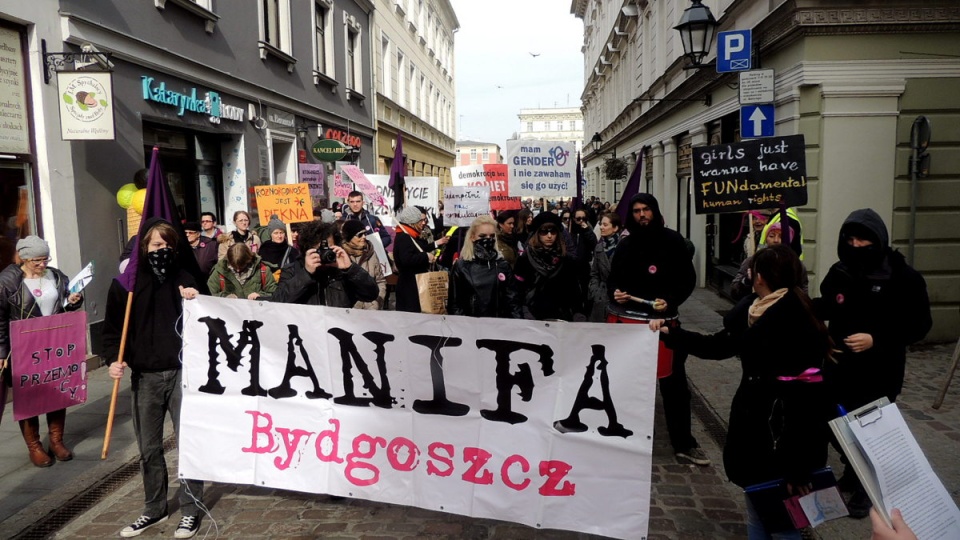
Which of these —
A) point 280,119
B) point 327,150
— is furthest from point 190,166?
point 327,150

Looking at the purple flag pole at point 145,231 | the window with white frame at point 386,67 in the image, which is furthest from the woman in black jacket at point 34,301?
the window with white frame at point 386,67

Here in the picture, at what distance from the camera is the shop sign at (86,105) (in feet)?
24.4

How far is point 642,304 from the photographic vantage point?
4.98 meters

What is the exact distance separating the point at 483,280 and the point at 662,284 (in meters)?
1.40

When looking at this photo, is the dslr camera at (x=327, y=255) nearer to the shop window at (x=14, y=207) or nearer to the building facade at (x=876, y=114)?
the building facade at (x=876, y=114)

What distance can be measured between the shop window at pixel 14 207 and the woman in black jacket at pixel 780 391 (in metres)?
7.39

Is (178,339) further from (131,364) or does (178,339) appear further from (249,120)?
(249,120)

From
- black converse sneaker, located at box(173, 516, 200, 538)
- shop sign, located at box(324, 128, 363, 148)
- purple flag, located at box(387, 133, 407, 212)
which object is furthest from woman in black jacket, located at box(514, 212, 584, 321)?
shop sign, located at box(324, 128, 363, 148)

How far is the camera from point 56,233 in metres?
7.53

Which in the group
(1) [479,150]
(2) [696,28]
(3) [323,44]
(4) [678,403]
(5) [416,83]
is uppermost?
(1) [479,150]

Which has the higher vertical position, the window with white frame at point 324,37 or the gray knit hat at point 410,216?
the window with white frame at point 324,37

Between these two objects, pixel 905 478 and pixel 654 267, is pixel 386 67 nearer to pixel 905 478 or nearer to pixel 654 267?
pixel 654 267

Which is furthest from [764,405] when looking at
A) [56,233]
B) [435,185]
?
[435,185]

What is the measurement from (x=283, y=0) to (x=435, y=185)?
6.18 metres
